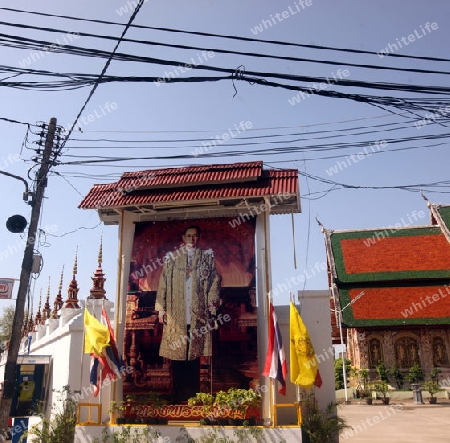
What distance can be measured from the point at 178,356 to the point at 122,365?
1336 mm

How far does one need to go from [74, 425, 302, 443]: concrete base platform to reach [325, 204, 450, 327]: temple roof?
66.1 feet

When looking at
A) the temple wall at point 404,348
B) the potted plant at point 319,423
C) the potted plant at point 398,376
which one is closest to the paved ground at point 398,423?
the potted plant at point 398,376

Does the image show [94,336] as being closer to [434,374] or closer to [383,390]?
[383,390]

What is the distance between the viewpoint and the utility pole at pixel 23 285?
9547mm

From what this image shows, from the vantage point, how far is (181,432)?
986 cm

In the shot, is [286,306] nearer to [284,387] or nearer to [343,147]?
[284,387]

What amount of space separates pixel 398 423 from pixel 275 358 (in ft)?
31.8

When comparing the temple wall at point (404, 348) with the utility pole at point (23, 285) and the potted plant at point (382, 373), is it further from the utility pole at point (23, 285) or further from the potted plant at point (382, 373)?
the utility pole at point (23, 285)

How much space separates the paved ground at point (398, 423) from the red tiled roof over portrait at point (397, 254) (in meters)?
9.25

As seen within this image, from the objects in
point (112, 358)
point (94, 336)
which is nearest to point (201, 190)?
point (94, 336)

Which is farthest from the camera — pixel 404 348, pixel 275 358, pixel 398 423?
pixel 404 348

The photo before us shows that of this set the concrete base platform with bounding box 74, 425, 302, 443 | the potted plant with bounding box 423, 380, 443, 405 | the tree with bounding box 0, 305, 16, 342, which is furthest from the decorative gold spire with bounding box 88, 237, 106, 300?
the tree with bounding box 0, 305, 16, 342

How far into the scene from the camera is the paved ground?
45.4 ft

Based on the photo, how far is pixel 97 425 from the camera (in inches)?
403
